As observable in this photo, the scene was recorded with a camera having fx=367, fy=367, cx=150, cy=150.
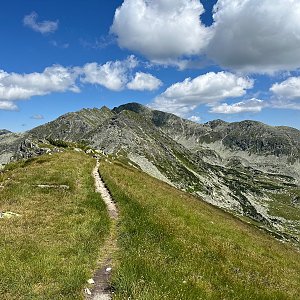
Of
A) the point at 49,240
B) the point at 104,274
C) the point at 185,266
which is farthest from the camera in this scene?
the point at 49,240

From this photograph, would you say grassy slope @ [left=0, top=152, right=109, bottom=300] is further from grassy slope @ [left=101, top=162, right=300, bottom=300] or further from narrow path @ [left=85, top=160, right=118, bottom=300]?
grassy slope @ [left=101, top=162, right=300, bottom=300]

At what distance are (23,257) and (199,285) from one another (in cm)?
690

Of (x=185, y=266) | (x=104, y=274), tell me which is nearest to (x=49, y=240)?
(x=104, y=274)

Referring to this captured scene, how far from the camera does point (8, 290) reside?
11344 mm

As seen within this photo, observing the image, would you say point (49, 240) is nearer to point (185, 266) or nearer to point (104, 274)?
point (104, 274)

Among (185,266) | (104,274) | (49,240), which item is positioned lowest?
(104,274)

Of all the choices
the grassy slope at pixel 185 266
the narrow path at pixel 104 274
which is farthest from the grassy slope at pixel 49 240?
the grassy slope at pixel 185 266

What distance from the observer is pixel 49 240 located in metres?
16.9

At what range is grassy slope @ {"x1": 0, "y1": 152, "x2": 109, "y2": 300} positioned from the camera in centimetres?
1178

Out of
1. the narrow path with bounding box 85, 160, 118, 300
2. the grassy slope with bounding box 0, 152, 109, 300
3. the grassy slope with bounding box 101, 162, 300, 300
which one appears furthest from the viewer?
the grassy slope with bounding box 0, 152, 109, 300

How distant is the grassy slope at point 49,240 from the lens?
1178cm

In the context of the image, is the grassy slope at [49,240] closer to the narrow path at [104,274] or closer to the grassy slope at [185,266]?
the narrow path at [104,274]

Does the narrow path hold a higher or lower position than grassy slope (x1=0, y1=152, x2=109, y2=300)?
lower

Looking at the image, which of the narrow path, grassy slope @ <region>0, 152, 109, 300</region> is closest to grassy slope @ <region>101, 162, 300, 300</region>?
the narrow path
